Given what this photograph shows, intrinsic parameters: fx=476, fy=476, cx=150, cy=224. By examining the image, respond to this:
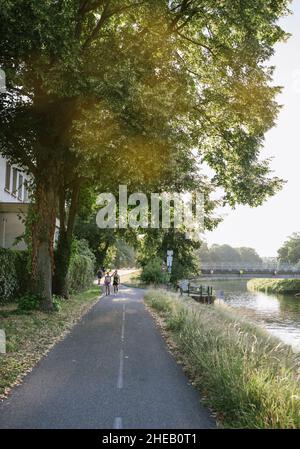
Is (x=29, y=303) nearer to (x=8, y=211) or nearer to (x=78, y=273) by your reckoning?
(x=8, y=211)

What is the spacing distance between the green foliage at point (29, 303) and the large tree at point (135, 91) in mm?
413

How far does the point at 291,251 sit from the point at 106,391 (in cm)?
15651

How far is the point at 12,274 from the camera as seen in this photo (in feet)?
73.3

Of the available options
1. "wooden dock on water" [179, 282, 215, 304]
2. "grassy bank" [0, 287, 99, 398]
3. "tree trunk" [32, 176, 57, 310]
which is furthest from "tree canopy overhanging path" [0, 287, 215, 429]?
"wooden dock on water" [179, 282, 215, 304]

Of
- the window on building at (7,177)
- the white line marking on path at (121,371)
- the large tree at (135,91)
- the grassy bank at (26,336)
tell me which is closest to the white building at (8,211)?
the window on building at (7,177)

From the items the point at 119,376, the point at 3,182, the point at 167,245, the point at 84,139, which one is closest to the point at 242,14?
the point at 84,139

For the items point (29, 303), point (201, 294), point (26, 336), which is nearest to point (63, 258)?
point (29, 303)

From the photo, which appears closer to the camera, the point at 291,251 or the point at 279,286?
the point at 279,286

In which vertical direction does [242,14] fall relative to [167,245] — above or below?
above

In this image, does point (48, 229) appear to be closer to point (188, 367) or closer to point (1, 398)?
point (188, 367)
